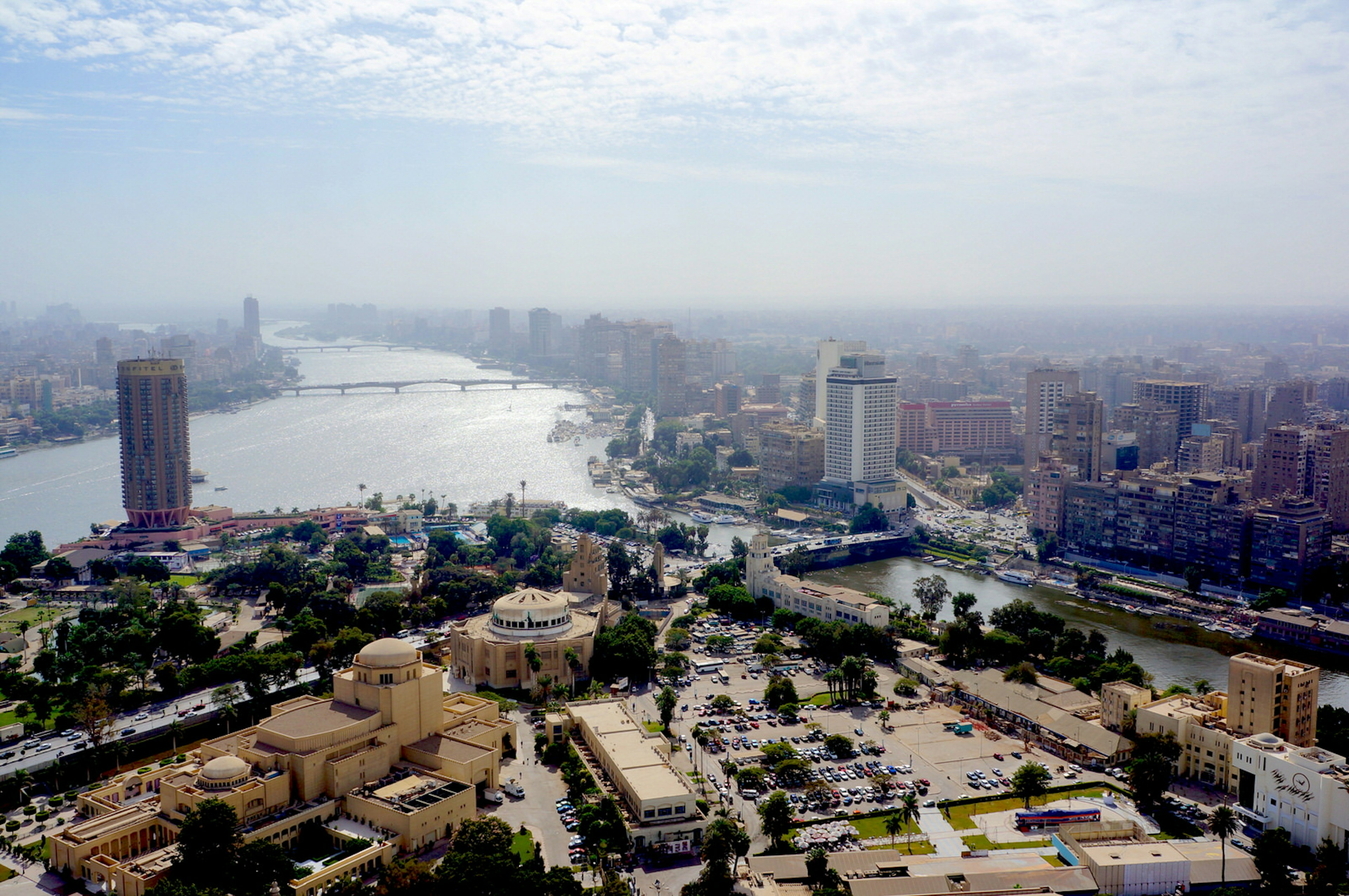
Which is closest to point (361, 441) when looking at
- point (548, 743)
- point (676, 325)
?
point (548, 743)

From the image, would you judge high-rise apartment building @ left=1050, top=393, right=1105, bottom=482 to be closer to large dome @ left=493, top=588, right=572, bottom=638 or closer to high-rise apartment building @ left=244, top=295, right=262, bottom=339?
large dome @ left=493, top=588, right=572, bottom=638

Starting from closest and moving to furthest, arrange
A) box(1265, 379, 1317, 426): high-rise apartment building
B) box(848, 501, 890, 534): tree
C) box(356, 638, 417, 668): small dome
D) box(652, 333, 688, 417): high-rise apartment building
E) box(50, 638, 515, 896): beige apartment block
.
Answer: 1. box(50, 638, 515, 896): beige apartment block
2. box(356, 638, 417, 668): small dome
3. box(848, 501, 890, 534): tree
4. box(1265, 379, 1317, 426): high-rise apartment building
5. box(652, 333, 688, 417): high-rise apartment building

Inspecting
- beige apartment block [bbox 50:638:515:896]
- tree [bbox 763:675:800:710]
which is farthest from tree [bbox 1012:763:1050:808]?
beige apartment block [bbox 50:638:515:896]

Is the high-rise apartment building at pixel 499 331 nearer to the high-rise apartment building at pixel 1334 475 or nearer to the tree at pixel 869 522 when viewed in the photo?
the tree at pixel 869 522

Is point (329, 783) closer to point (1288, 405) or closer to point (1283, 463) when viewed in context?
point (1283, 463)

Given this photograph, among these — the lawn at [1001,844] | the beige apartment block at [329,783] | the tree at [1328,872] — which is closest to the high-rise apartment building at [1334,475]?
the tree at [1328,872]

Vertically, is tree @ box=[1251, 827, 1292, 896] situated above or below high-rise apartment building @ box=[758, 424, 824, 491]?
below

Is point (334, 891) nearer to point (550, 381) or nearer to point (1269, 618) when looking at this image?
point (1269, 618)
